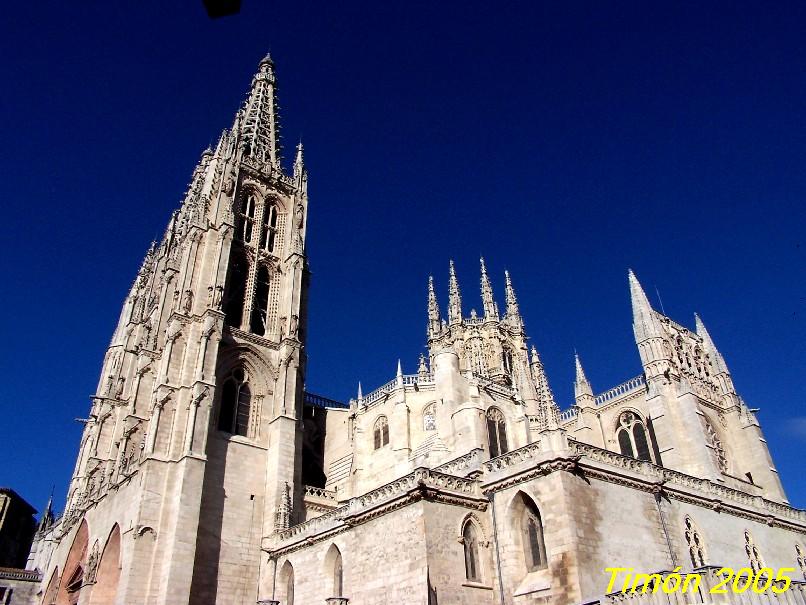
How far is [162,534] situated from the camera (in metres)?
24.9

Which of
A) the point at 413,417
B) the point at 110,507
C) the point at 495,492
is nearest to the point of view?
the point at 495,492

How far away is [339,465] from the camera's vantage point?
3594cm

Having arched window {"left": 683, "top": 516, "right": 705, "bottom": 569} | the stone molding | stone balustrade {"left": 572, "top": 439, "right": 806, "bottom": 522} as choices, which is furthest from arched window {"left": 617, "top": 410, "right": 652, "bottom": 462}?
the stone molding

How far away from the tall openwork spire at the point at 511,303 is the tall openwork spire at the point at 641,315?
55.8 ft

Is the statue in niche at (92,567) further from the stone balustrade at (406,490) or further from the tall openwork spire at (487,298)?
the tall openwork spire at (487,298)

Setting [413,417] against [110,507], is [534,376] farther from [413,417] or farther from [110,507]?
[110,507]

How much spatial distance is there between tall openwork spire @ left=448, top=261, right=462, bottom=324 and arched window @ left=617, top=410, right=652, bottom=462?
19.4 metres

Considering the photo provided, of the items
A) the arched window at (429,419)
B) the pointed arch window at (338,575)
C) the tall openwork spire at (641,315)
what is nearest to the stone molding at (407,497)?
the pointed arch window at (338,575)

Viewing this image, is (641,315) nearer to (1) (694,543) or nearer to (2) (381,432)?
(2) (381,432)

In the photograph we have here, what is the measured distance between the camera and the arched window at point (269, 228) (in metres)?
37.8

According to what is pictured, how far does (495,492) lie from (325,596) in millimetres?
7344

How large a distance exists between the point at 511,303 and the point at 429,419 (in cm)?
2485

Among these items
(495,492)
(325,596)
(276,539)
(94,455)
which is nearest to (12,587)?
(94,455)

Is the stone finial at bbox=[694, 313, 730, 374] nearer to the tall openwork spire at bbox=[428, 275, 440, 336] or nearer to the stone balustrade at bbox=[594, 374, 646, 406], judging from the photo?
the stone balustrade at bbox=[594, 374, 646, 406]
